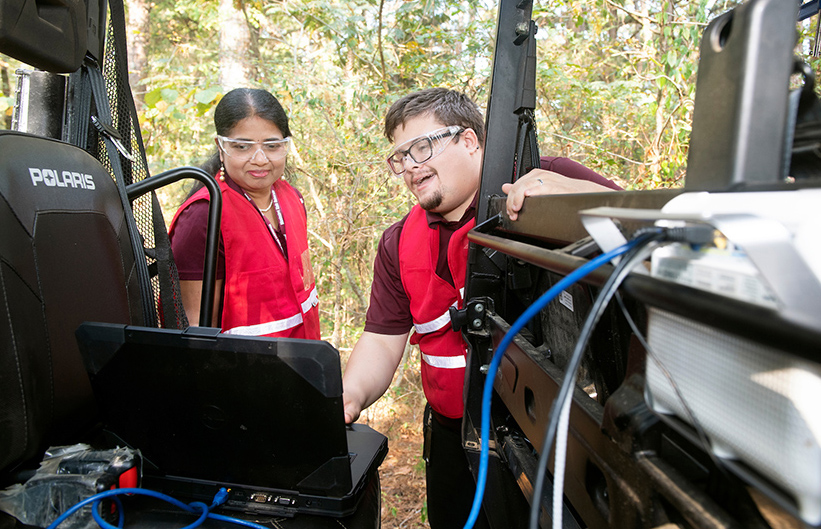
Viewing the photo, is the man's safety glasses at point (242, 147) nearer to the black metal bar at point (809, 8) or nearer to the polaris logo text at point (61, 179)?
the polaris logo text at point (61, 179)

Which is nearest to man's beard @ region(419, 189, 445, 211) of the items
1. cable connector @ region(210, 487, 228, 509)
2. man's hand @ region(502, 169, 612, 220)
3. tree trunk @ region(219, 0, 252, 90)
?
man's hand @ region(502, 169, 612, 220)

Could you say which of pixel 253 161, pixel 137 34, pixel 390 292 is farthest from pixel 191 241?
pixel 137 34

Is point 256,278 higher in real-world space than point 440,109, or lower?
lower

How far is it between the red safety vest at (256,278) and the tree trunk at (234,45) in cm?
531

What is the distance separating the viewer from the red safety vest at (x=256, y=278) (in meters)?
2.88

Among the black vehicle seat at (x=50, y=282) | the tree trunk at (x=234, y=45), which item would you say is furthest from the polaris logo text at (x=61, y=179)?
the tree trunk at (x=234, y=45)

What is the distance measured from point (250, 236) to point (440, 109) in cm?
131

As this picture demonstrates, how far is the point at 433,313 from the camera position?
2.53m

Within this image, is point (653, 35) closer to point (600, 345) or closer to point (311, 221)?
point (311, 221)

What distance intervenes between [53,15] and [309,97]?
17.4 feet

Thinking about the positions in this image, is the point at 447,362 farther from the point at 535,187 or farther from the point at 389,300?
the point at 535,187

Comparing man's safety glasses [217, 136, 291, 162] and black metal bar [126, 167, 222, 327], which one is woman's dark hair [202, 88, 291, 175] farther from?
black metal bar [126, 167, 222, 327]

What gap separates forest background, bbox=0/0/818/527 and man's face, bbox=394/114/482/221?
351 centimetres

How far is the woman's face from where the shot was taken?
9.84ft
